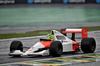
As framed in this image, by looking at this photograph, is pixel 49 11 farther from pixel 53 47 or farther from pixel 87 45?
pixel 53 47

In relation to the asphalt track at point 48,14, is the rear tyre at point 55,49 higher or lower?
higher

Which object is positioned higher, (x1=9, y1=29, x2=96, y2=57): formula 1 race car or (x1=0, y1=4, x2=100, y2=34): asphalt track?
(x1=9, y1=29, x2=96, y2=57): formula 1 race car

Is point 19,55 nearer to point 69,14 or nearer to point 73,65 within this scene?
point 73,65

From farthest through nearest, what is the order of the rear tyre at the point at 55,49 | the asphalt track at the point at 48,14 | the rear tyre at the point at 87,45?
the asphalt track at the point at 48,14, the rear tyre at the point at 87,45, the rear tyre at the point at 55,49

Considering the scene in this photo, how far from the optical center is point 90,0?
47.4m

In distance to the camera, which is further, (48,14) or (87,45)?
(48,14)

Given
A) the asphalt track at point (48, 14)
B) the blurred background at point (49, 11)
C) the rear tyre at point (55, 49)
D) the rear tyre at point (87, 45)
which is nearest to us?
the rear tyre at point (55, 49)

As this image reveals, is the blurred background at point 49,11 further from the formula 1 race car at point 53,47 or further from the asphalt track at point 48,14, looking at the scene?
the formula 1 race car at point 53,47

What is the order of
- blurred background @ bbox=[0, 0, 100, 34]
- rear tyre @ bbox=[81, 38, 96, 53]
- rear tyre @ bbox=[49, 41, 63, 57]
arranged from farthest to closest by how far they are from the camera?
blurred background @ bbox=[0, 0, 100, 34] < rear tyre @ bbox=[81, 38, 96, 53] < rear tyre @ bbox=[49, 41, 63, 57]

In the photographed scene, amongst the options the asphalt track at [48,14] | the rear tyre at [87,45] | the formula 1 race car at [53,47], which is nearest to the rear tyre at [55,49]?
the formula 1 race car at [53,47]

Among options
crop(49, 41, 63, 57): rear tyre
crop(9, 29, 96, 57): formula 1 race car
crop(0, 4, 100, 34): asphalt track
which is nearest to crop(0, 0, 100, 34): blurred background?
crop(0, 4, 100, 34): asphalt track

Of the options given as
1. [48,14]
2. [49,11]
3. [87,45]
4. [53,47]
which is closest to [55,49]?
[53,47]

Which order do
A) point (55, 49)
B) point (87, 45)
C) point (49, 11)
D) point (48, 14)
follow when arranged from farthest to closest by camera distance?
1. point (49, 11)
2. point (48, 14)
3. point (87, 45)
4. point (55, 49)

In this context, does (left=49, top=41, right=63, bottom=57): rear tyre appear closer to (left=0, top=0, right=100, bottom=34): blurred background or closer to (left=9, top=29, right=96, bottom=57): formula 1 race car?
(left=9, top=29, right=96, bottom=57): formula 1 race car
